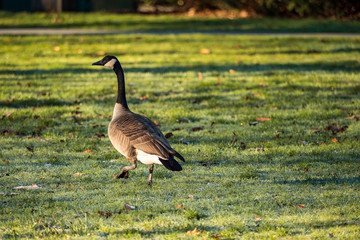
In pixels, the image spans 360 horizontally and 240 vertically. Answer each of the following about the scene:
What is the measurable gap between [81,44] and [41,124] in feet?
34.0

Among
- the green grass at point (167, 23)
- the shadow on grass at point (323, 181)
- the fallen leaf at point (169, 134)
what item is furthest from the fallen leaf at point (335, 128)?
the green grass at point (167, 23)

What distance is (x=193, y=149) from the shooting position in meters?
7.68

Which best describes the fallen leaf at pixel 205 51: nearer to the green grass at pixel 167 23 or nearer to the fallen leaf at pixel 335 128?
the green grass at pixel 167 23

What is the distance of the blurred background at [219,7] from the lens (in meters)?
28.9

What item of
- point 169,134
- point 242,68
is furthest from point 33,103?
point 242,68

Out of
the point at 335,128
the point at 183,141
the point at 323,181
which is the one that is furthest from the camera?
the point at 335,128

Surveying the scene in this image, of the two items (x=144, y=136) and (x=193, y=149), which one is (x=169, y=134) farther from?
(x=144, y=136)

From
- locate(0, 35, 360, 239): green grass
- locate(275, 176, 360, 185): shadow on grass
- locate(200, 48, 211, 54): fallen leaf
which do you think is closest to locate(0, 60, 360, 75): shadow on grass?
locate(0, 35, 360, 239): green grass

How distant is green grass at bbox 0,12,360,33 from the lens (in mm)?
24438

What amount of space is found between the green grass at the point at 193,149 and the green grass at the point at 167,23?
837 centimetres

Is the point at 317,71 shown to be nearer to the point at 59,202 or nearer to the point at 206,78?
the point at 206,78

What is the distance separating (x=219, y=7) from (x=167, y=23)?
6.22 metres

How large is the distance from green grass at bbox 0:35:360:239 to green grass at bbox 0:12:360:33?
8371 mm

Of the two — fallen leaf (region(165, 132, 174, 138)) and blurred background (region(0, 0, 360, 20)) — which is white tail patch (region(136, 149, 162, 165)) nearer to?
fallen leaf (region(165, 132, 174, 138))
